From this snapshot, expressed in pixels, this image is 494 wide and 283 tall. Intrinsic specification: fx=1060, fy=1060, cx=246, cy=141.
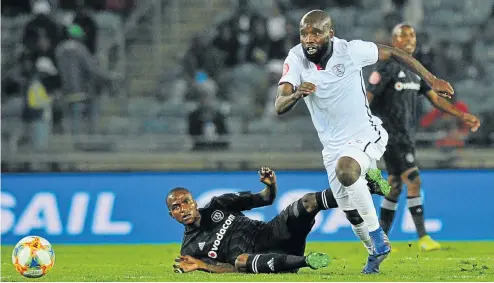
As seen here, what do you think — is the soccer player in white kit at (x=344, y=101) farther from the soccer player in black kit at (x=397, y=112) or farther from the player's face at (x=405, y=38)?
the soccer player in black kit at (x=397, y=112)

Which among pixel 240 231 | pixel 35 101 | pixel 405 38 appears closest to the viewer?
pixel 240 231

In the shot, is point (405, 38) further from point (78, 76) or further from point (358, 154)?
point (78, 76)

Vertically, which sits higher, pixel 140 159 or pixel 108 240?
pixel 140 159

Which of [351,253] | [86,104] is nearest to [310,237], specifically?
[351,253]

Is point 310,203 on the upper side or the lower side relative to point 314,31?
lower

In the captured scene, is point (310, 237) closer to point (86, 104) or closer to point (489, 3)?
point (86, 104)

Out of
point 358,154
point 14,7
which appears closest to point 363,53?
point 358,154

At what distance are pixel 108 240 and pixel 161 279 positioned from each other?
232 inches

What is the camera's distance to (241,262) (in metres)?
8.70

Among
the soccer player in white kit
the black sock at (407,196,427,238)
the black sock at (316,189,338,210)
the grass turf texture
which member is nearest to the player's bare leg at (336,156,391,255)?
the soccer player in white kit

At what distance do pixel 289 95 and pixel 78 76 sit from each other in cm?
800

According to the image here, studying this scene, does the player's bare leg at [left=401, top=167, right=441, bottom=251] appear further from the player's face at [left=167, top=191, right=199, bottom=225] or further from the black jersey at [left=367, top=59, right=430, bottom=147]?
the player's face at [left=167, top=191, right=199, bottom=225]

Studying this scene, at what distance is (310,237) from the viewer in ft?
46.6

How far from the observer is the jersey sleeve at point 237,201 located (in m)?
9.13
